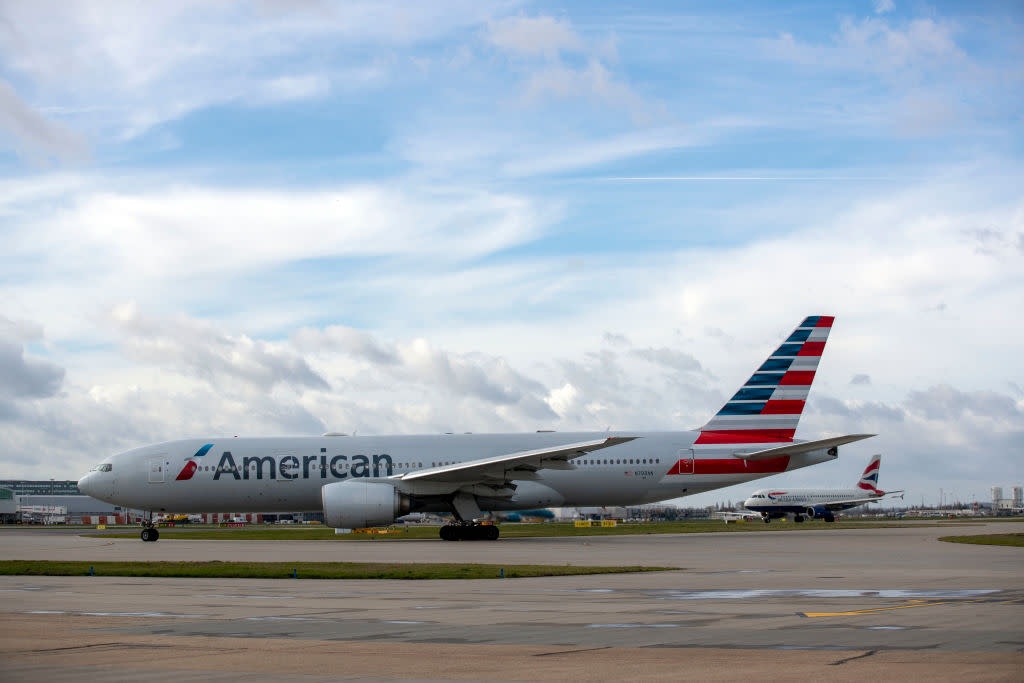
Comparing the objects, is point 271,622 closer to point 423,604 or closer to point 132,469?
point 423,604

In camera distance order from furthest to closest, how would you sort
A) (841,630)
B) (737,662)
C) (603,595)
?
(603,595), (841,630), (737,662)

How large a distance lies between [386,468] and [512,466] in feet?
17.0

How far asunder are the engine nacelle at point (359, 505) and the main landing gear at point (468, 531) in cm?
245

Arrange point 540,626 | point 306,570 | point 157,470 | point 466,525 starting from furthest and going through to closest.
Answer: point 157,470, point 466,525, point 306,570, point 540,626

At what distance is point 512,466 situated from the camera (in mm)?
29328

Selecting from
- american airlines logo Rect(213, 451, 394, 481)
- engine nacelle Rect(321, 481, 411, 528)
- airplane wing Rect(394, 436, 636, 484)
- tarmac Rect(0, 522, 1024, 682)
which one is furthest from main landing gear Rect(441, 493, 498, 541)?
tarmac Rect(0, 522, 1024, 682)

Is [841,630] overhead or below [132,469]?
below

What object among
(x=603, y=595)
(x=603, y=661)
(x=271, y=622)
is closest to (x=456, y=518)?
(x=603, y=595)

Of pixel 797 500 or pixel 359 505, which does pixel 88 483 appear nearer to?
pixel 359 505

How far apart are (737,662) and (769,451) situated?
25.5m

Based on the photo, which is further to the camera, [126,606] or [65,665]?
[126,606]

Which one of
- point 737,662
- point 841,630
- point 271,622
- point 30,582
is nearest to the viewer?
point 737,662

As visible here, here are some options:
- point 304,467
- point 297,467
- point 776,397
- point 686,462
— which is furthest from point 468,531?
point 776,397

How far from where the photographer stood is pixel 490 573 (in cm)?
1697
